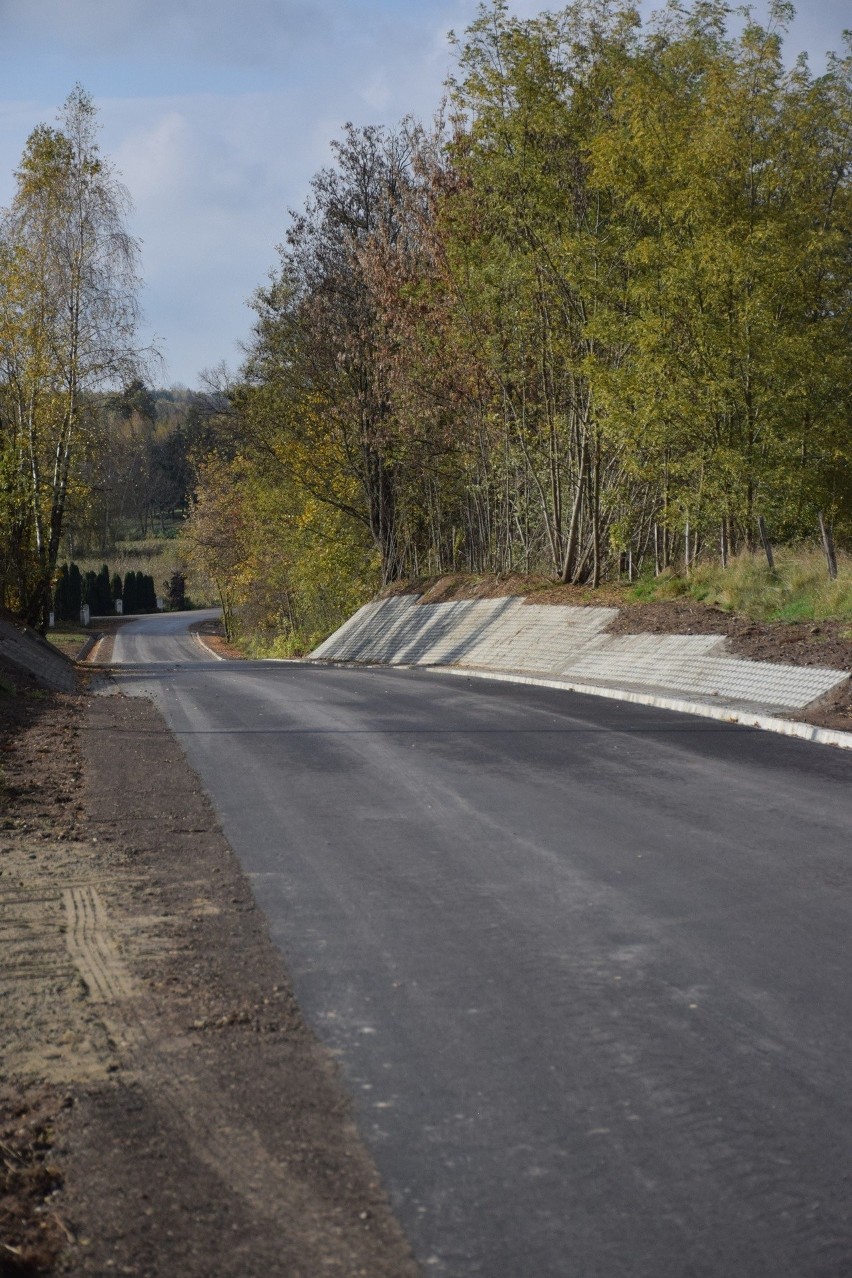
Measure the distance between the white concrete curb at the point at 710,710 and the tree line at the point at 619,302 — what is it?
4.25 meters

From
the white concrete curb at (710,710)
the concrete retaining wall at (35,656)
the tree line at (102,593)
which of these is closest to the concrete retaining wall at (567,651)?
the white concrete curb at (710,710)

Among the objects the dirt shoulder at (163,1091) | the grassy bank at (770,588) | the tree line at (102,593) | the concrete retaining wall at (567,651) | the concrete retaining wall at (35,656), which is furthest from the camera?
the tree line at (102,593)

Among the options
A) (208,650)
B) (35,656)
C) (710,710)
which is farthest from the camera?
→ (208,650)

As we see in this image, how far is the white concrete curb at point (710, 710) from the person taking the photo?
521 inches

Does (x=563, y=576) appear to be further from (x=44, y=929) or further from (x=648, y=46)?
(x=44, y=929)

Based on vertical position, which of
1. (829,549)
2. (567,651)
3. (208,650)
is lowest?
(208,650)

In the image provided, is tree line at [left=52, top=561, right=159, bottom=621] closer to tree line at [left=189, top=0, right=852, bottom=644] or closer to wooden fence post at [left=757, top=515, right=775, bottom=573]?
tree line at [left=189, top=0, right=852, bottom=644]

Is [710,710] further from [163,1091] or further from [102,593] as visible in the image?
[102,593]

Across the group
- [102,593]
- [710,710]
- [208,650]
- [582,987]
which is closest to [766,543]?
[710,710]

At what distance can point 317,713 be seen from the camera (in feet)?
55.1

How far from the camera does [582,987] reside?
5562 millimetres

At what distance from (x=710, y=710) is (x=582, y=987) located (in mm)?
10531

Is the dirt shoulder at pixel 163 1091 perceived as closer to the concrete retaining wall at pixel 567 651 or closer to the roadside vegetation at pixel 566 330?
the concrete retaining wall at pixel 567 651

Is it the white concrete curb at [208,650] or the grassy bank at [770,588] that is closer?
the grassy bank at [770,588]
